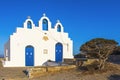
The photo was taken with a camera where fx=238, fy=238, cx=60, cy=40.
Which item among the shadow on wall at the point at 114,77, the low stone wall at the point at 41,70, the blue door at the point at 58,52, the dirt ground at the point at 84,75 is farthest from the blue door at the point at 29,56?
the shadow on wall at the point at 114,77

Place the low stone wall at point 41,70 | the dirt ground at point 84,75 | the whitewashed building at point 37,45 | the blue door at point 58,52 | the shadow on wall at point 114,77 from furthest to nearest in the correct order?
1. the blue door at point 58,52
2. the whitewashed building at point 37,45
3. the low stone wall at point 41,70
4. the dirt ground at point 84,75
5. the shadow on wall at point 114,77

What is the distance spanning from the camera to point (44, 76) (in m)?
17.6

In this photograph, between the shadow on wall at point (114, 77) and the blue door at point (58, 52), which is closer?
the shadow on wall at point (114, 77)

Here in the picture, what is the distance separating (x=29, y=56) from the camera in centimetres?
2608

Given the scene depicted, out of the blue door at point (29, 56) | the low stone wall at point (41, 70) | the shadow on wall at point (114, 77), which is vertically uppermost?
the blue door at point (29, 56)

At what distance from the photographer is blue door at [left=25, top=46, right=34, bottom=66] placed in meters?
25.9

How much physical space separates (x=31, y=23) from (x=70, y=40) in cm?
541

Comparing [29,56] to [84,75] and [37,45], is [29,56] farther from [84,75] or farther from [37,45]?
[84,75]

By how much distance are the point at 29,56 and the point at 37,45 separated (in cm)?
153

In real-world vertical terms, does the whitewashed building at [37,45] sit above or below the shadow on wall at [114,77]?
above

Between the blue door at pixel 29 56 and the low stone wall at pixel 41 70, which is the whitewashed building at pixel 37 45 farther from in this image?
the low stone wall at pixel 41 70

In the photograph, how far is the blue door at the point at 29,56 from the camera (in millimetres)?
25927

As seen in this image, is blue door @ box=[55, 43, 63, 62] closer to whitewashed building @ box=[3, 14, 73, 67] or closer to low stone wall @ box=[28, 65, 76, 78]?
whitewashed building @ box=[3, 14, 73, 67]

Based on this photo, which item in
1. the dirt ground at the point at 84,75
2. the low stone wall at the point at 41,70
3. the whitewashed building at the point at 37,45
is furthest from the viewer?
the whitewashed building at the point at 37,45
